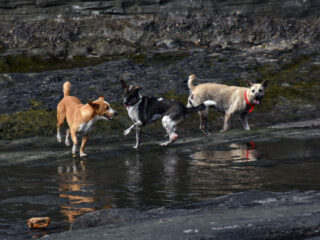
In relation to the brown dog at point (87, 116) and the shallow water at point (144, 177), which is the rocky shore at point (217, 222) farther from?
the brown dog at point (87, 116)

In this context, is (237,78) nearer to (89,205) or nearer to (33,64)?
(33,64)

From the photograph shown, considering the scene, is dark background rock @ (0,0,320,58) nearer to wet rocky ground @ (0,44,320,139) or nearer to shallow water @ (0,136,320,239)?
wet rocky ground @ (0,44,320,139)

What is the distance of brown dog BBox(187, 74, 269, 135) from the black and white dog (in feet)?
6.86

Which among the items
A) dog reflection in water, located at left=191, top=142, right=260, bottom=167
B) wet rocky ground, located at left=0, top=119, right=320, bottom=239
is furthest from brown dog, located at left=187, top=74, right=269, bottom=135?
dog reflection in water, located at left=191, top=142, right=260, bottom=167

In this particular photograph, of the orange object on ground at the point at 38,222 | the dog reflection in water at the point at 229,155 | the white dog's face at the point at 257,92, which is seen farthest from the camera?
the white dog's face at the point at 257,92

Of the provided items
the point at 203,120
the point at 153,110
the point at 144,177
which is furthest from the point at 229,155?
the point at 203,120

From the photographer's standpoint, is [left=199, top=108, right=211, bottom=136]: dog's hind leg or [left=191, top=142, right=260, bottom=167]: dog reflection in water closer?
[left=191, top=142, right=260, bottom=167]: dog reflection in water

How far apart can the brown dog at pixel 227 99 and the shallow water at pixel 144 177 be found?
2.51 meters

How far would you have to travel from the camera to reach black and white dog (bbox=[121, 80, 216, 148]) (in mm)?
15734

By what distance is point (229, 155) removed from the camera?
13312 mm

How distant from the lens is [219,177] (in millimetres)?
10367

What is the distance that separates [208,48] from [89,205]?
21.5 m

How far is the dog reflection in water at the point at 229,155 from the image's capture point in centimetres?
1234

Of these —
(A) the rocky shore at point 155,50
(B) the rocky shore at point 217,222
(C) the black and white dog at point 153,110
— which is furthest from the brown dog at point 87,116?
(B) the rocky shore at point 217,222
